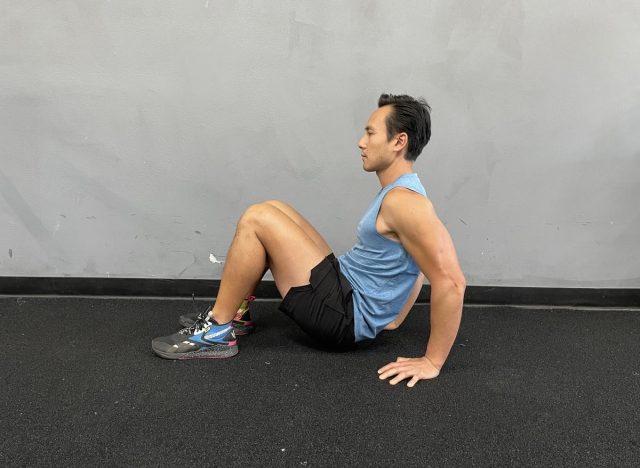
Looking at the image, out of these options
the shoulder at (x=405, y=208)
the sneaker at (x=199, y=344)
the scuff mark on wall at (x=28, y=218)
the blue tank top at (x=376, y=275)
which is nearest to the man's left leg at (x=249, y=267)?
the sneaker at (x=199, y=344)

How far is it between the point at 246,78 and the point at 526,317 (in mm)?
1375

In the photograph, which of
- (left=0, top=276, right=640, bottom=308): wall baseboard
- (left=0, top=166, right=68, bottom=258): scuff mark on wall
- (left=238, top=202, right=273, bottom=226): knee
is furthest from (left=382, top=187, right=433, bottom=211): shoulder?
(left=0, top=166, right=68, bottom=258): scuff mark on wall

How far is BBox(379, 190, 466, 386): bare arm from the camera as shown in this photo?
1101 millimetres

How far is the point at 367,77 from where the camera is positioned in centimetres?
156

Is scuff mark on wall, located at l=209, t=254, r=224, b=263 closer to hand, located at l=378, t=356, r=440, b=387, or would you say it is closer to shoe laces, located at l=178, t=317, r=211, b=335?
shoe laces, located at l=178, t=317, r=211, b=335

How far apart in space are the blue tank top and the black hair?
97 mm

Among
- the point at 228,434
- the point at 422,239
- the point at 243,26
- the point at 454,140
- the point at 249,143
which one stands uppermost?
the point at 243,26

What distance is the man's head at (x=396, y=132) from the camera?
1190 millimetres

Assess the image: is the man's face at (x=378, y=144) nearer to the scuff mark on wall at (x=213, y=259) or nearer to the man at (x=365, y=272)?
the man at (x=365, y=272)

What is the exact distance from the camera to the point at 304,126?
1604 mm

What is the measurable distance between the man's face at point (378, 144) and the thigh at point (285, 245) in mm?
298

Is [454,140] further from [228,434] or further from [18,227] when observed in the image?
[18,227]

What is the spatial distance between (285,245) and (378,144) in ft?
1.26

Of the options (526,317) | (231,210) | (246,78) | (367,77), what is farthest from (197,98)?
(526,317)
